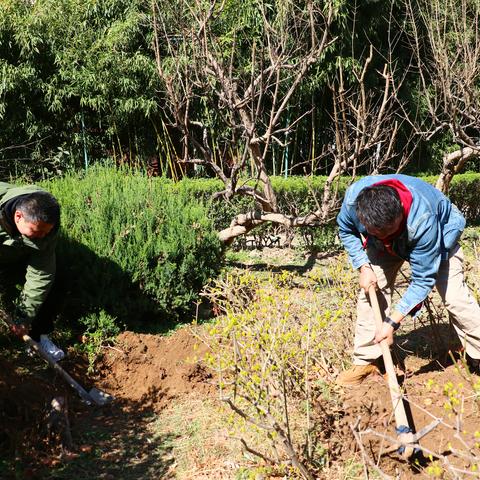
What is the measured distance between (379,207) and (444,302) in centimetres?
103

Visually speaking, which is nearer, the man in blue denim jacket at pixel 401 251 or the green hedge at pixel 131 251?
the man in blue denim jacket at pixel 401 251

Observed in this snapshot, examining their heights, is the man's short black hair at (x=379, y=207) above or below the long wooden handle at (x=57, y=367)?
above

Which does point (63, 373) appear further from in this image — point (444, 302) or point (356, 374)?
point (444, 302)

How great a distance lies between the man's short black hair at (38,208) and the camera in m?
3.63

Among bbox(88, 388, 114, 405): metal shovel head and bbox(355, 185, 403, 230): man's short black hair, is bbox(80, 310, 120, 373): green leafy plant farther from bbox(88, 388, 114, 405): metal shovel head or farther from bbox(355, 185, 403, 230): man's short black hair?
bbox(355, 185, 403, 230): man's short black hair

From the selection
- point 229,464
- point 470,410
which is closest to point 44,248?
point 229,464

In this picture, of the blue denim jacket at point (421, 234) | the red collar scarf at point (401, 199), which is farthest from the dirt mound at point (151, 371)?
the red collar scarf at point (401, 199)

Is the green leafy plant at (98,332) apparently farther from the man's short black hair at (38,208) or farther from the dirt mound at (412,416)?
the dirt mound at (412,416)

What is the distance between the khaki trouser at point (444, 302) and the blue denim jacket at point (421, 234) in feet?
0.41

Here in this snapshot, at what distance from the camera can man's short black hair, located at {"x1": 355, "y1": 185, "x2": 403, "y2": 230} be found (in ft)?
9.71

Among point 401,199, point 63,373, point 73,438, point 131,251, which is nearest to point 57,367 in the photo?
point 63,373

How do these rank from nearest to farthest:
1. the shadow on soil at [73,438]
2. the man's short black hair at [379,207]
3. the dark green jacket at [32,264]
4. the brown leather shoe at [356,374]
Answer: the man's short black hair at [379,207] → the shadow on soil at [73,438] → the brown leather shoe at [356,374] → the dark green jacket at [32,264]

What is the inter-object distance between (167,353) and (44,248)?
1.30 meters

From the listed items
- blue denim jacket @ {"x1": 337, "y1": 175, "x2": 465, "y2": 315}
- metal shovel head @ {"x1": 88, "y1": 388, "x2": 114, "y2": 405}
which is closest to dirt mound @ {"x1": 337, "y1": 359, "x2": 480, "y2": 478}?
blue denim jacket @ {"x1": 337, "y1": 175, "x2": 465, "y2": 315}
